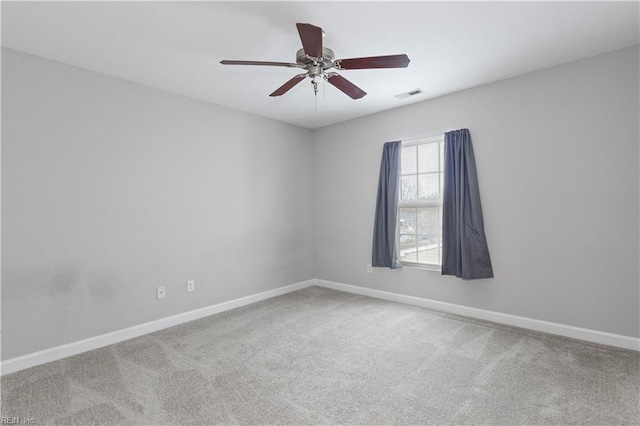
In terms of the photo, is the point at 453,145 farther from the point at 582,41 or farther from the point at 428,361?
the point at 428,361

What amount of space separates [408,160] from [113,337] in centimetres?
389

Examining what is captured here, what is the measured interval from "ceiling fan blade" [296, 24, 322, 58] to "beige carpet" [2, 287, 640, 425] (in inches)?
90.9

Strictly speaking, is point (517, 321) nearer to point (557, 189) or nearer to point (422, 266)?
point (422, 266)

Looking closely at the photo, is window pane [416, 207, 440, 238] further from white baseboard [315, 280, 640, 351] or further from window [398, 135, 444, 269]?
white baseboard [315, 280, 640, 351]

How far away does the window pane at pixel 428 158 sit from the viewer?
13.2ft

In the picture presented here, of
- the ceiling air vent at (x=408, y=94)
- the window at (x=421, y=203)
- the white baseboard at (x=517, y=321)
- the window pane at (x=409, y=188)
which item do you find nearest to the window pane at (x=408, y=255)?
the window at (x=421, y=203)

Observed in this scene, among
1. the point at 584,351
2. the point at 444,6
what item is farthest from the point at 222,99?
the point at 584,351

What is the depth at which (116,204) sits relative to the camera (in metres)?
3.15

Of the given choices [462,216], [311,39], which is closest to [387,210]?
[462,216]

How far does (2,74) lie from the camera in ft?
8.38

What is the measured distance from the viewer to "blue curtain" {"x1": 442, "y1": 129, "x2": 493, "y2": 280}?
11.5 feet

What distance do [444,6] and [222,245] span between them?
3.34 metres

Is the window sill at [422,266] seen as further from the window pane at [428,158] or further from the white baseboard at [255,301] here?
the window pane at [428,158]

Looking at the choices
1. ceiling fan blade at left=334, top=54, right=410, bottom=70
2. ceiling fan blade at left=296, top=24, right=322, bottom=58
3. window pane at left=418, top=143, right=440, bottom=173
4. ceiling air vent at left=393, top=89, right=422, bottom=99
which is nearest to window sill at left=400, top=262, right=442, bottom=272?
window pane at left=418, top=143, right=440, bottom=173
